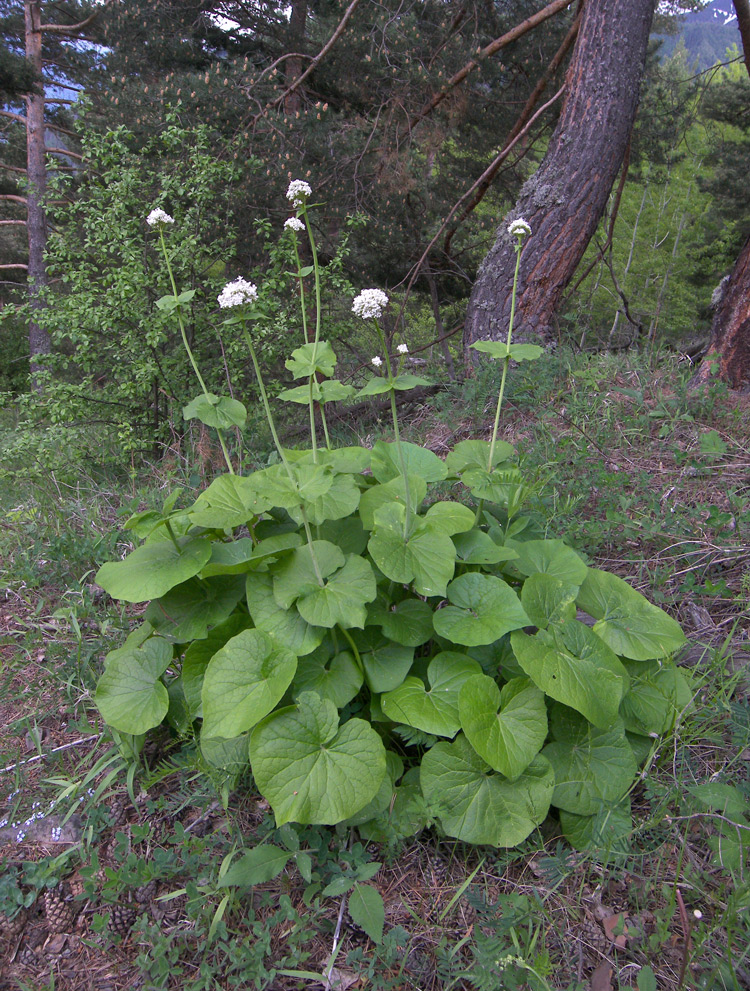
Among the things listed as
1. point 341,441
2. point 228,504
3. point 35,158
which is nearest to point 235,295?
point 228,504

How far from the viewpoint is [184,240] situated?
14.0 ft

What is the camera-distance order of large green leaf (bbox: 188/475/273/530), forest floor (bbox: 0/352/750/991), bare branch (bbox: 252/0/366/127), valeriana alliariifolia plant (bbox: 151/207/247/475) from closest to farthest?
forest floor (bbox: 0/352/750/991)
large green leaf (bbox: 188/475/273/530)
valeriana alliariifolia plant (bbox: 151/207/247/475)
bare branch (bbox: 252/0/366/127)

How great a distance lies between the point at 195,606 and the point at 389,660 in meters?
0.67

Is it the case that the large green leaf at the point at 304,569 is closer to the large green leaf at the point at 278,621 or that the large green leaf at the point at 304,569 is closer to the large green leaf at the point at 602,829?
the large green leaf at the point at 278,621

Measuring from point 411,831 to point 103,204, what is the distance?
194 inches

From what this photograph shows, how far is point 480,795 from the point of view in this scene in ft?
4.91

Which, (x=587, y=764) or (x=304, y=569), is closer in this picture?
(x=587, y=764)

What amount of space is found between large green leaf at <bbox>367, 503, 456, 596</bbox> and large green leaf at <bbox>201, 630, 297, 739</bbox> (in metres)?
0.38

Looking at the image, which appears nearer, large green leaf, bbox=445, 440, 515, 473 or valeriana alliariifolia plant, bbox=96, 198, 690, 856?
valeriana alliariifolia plant, bbox=96, 198, 690, 856

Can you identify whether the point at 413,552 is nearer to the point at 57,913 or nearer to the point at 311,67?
the point at 57,913

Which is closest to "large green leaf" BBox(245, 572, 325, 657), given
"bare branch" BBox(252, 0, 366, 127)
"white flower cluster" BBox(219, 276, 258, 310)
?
"white flower cluster" BBox(219, 276, 258, 310)

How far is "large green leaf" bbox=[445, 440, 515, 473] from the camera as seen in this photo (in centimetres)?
221

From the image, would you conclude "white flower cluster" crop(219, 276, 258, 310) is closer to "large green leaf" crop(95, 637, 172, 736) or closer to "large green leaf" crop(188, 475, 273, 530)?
"large green leaf" crop(188, 475, 273, 530)

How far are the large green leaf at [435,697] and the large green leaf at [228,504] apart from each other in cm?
68
